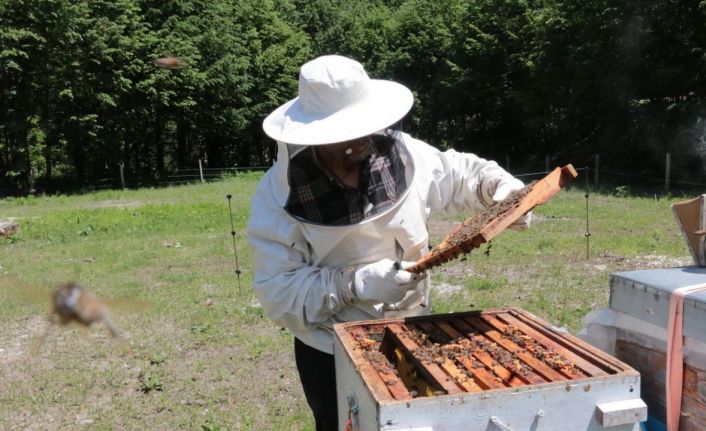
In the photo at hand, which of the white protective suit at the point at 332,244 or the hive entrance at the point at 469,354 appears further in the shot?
the white protective suit at the point at 332,244

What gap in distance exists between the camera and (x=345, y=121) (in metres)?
1.96

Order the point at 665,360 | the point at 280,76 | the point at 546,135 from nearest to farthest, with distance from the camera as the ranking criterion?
the point at 665,360
the point at 546,135
the point at 280,76

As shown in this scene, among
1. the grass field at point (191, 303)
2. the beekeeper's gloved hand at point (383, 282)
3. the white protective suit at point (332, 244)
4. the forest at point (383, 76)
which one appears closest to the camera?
the beekeeper's gloved hand at point (383, 282)

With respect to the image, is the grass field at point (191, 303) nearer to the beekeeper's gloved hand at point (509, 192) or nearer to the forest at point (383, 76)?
the beekeeper's gloved hand at point (509, 192)

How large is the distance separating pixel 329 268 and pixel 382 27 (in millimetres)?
28099

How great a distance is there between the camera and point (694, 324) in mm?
1430

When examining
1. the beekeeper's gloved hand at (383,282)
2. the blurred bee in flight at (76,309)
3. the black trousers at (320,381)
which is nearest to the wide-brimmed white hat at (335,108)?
the beekeeper's gloved hand at (383,282)

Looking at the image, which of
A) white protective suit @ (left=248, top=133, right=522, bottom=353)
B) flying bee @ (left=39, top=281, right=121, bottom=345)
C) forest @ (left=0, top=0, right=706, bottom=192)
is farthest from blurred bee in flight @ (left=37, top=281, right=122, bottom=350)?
forest @ (left=0, top=0, right=706, bottom=192)

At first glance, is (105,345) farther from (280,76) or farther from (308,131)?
(280,76)

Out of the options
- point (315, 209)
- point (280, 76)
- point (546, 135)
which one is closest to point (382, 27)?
point (280, 76)

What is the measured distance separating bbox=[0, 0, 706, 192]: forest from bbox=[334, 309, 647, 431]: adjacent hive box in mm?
14713

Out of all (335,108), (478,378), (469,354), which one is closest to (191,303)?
(335,108)

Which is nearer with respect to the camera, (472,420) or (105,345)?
(472,420)

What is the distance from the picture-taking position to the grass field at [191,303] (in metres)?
4.14
